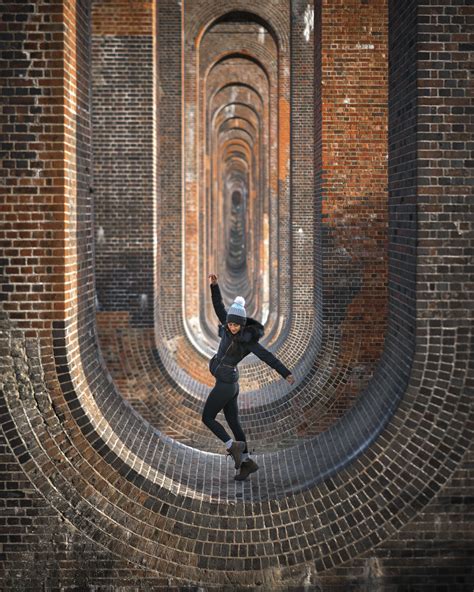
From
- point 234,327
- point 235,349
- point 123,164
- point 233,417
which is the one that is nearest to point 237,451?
point 233,417

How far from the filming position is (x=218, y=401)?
6.60 metres

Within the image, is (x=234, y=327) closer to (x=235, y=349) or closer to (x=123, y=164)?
(x=235, y=349)

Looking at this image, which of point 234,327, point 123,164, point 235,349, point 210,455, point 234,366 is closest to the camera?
point 234,327

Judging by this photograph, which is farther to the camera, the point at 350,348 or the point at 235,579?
the point at 350,348

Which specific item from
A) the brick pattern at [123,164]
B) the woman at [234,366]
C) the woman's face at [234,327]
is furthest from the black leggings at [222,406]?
the brick pattern at [123,164]

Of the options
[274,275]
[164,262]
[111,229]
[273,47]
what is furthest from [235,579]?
[273,47]

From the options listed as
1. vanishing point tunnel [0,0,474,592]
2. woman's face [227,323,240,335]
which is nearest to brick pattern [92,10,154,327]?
vanishing point tunnel [0,0,474,592]

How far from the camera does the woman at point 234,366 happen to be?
628 cm

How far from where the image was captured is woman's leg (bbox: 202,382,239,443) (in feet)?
21.6

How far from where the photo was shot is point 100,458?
5547 mm

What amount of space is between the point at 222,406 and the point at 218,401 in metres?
0.08

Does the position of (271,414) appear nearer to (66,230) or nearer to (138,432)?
(138,432)

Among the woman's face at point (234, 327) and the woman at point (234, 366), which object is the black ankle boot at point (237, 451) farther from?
the woman's face at point (234, 327)

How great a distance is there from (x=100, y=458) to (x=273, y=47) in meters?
18.6
